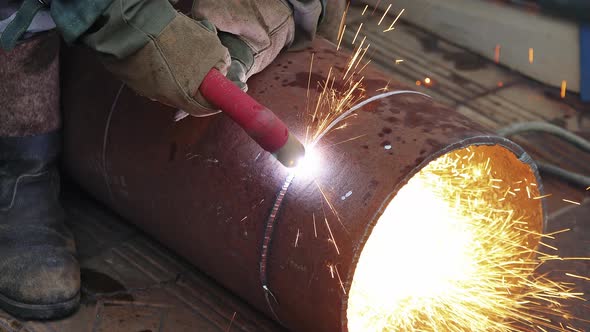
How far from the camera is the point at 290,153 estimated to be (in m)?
1.63

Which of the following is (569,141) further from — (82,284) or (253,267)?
(82,284)

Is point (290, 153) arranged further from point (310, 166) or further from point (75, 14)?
point (75, 14)

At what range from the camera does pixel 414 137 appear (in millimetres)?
1852

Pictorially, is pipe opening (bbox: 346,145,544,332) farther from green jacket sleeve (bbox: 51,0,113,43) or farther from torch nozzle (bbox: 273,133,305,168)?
green jacket sleeve (bbox: 51,0,113,43)

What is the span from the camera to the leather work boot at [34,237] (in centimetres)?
210

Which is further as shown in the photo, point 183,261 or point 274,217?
point 183,261

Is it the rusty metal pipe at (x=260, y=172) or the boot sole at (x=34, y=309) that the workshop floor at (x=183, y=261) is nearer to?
the boot sole at (x=34, y=309)

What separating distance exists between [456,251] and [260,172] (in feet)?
2.51

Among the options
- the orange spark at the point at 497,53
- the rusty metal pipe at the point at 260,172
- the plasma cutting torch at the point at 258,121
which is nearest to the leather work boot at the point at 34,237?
the rusty metal pipe at the point at 260,172

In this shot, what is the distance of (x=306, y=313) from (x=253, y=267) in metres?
0.19

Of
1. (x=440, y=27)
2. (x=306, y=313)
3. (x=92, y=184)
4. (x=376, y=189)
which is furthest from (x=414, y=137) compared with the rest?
(x=440, y=27)

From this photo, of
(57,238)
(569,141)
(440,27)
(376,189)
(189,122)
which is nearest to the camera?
(376,189)

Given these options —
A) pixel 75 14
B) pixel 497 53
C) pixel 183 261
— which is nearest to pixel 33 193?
pixel 183 261

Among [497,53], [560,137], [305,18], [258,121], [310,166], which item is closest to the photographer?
[258,121]
